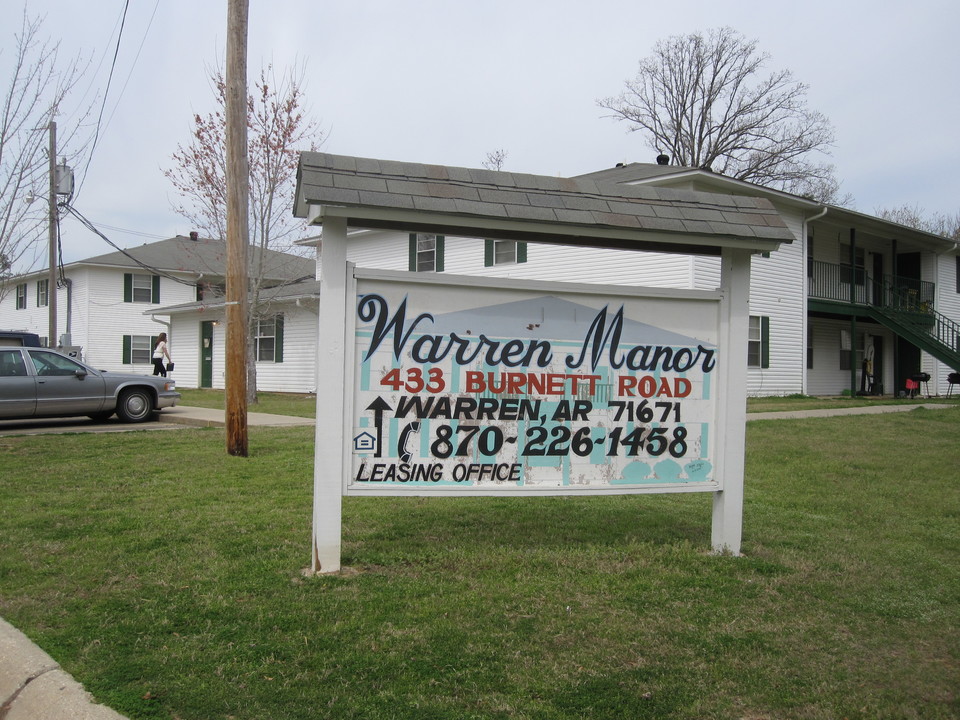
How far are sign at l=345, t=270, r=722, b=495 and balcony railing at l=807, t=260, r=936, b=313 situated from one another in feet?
69.6

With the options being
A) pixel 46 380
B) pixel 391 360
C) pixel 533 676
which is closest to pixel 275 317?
pixel 46 380

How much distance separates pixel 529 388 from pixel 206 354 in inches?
1053

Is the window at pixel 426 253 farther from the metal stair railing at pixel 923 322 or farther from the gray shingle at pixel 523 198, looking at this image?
the gray shingle at pixel 523 198

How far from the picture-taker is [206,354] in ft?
99.1

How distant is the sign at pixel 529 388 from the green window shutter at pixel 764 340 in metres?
18.1

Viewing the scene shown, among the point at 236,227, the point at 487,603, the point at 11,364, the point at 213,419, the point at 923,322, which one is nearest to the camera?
the point at 487,603

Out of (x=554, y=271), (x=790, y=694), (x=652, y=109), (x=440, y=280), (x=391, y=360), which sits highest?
(x=652, y=109)

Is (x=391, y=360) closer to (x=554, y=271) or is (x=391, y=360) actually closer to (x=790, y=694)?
(x=790, y=694)

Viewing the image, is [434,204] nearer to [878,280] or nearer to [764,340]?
[764,340]

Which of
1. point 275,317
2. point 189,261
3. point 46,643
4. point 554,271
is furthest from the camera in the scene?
point 189,261

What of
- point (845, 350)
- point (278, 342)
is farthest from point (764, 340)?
point (278, 342)

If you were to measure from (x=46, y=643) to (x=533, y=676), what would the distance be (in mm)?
2316

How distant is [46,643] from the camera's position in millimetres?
3941

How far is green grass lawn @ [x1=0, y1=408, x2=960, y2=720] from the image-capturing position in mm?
3537
